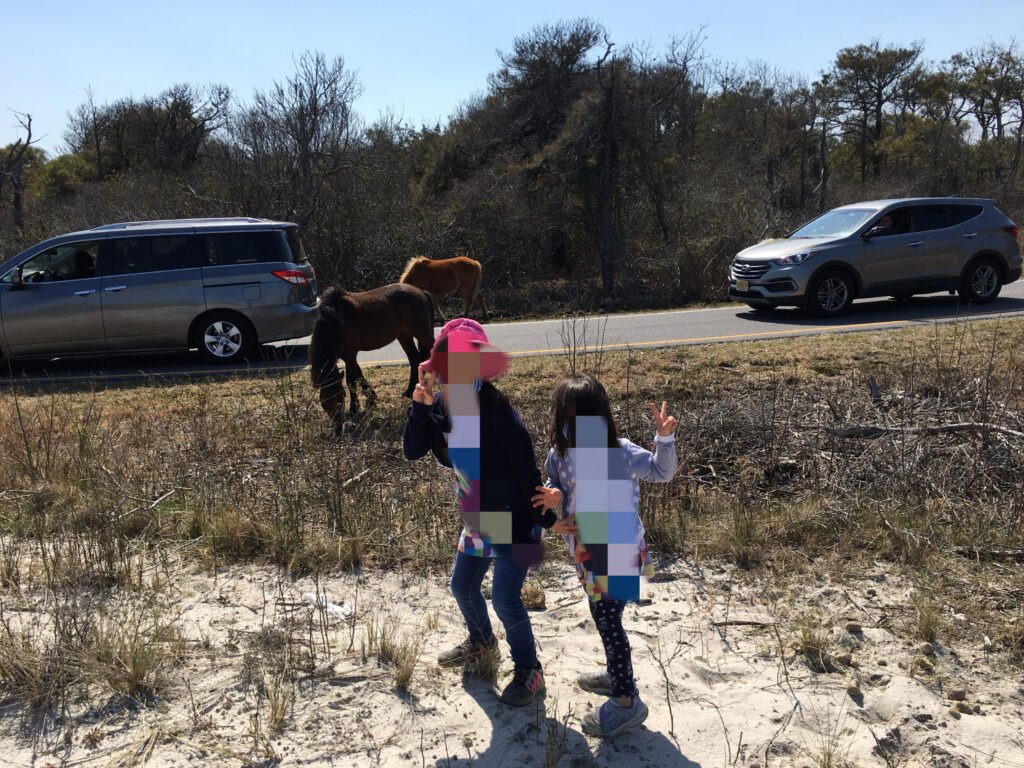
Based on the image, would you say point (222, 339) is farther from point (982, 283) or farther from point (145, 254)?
point (982, 283)

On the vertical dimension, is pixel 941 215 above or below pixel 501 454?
above

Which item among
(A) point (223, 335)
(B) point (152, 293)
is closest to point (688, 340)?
(A) point (223, 335)

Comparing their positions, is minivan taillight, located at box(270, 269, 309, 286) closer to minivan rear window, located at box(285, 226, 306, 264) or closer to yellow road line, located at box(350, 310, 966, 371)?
minivan rear window, located at box(285, 226, 306, 264)

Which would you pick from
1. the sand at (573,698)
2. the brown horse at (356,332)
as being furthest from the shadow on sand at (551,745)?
the brown horse at (356,332)

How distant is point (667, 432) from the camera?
2.89 m

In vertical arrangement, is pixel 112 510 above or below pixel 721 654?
above

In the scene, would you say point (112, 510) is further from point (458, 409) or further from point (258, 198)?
point (258, 198)

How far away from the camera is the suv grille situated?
13.8 metres

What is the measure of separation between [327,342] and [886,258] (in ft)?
34.3

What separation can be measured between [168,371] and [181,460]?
5482 millimetres

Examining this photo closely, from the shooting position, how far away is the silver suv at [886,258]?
13.4 m

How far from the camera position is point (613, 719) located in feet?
9.99

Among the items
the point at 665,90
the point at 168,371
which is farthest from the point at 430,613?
the point at 665,90

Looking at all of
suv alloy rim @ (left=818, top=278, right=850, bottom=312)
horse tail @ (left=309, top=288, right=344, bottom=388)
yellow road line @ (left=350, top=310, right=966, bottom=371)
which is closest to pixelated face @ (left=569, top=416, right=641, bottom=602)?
horse tail @ (left=309, top=288, right=344, bottom=388)
